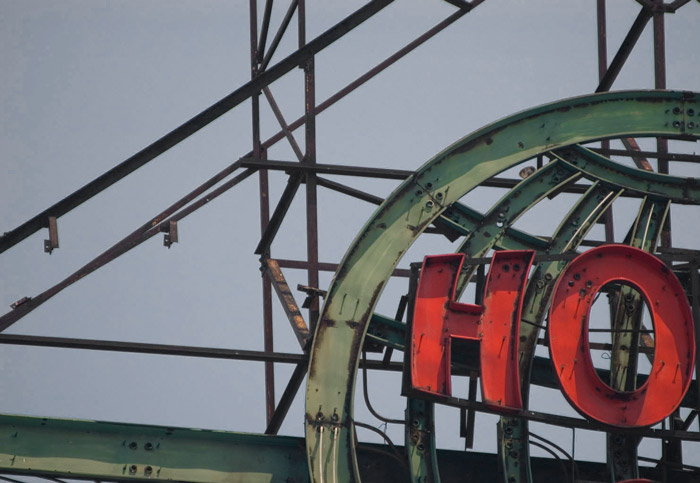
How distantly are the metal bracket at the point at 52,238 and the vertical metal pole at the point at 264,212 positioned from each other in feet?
8.93

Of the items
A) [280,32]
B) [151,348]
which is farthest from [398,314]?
[280,32]

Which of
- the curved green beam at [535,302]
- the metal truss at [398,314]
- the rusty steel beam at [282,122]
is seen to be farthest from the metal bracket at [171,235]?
the curved green beam at [535,302]

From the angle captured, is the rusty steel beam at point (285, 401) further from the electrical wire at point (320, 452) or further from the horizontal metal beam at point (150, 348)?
the electrical wire at point (320, 452)

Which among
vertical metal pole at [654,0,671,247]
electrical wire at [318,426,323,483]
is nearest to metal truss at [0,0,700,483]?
electrical wire at [318,426,323,483]

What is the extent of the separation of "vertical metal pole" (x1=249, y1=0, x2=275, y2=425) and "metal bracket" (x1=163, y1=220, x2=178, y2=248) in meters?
1.48

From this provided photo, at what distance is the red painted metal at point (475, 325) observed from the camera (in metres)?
15.6

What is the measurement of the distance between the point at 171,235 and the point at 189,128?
1.28m

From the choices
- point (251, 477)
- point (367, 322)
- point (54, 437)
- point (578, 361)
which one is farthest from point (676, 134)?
point (54, 437)

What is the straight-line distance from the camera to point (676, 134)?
17.0 meters

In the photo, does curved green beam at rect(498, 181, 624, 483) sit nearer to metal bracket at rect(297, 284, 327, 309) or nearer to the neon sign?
the neon sign

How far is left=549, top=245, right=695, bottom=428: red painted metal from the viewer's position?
616 inches

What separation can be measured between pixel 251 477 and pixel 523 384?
311cm

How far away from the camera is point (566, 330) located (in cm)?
1574

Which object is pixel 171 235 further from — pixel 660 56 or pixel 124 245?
pixel 660 56
